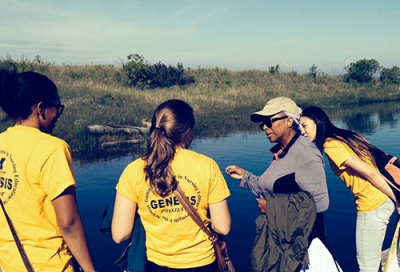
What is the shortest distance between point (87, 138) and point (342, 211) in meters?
9.67

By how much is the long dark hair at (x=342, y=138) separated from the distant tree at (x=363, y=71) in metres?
41.4

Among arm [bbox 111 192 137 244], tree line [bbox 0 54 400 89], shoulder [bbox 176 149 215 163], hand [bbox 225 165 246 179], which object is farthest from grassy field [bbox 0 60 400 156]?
shoulder [bbox 176 149 215 163]

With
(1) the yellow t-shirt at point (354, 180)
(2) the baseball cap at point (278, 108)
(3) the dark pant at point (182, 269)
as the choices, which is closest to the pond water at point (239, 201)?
(1) the yellow t-shirt at point (354, 180)

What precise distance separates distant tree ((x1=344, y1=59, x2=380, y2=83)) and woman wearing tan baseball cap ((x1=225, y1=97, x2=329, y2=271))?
41687mm

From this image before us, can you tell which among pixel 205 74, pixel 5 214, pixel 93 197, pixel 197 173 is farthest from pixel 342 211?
pixel 205 74

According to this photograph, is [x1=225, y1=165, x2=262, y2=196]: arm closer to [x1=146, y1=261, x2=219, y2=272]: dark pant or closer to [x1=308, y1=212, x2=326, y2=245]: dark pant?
→ [x1=308, y1=212, x2=326, y2=245]: dark pant

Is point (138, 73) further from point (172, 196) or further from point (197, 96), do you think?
point (172, 196)

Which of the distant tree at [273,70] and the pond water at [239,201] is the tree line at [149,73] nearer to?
the distant tree at [273,70]

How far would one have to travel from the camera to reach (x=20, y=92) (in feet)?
6.79

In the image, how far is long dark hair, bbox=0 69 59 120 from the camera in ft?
6.77

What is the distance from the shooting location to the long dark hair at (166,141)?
6.98 feet

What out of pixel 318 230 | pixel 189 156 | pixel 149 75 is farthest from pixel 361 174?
pixel 149 75

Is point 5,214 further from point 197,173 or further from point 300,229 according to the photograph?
point 300,229

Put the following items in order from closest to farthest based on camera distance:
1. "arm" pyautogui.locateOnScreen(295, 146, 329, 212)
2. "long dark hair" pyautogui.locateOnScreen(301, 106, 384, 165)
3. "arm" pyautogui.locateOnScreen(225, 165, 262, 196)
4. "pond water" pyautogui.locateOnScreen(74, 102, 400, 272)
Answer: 1. "arm" pyautogui.locateOnScreen(295, 146, 329, 212)
2. "long dark hair" pyautogui.locateOnScreen(301, 106, 384, 165)
3. "arm" pyautogui.locateOnScreen(225, 165, 262, 196)
4. "pond water" pyautogui.locateOnScreen(74, 102, 400, 272)
